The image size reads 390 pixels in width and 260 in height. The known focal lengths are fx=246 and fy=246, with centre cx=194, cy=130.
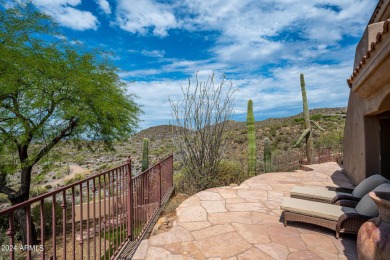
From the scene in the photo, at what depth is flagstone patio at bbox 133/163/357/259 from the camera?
3.06 m

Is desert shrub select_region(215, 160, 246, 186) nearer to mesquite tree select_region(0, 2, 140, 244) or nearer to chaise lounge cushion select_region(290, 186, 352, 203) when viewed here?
chaise lounge cushion select_region(290, 186, 352, 203)

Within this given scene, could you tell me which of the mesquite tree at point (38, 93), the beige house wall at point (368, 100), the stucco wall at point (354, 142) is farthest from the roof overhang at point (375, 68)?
the mesquite tree at point (38, 93)

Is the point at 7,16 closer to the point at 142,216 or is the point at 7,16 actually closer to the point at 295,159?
the point at 142,216

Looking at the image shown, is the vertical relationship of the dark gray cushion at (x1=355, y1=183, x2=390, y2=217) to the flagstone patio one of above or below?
above

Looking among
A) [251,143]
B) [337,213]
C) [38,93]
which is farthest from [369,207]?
[38,93]

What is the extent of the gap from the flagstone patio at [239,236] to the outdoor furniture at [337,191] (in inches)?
21.9

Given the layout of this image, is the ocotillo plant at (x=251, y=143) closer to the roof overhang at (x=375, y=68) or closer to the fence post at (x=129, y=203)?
the roof overhang at (x=375, y=68)

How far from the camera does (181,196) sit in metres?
6.53

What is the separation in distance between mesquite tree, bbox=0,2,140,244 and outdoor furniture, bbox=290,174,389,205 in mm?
6698

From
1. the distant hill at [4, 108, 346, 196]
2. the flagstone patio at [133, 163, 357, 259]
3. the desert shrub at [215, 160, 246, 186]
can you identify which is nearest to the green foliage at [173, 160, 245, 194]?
the desert shrub at [215, 160, 246, 186]

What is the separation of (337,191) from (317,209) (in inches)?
52.3

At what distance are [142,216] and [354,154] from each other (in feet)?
18.1

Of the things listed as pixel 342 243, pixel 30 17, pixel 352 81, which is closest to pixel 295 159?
pixel 352 81

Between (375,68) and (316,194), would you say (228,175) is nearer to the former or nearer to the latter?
(316,194)
